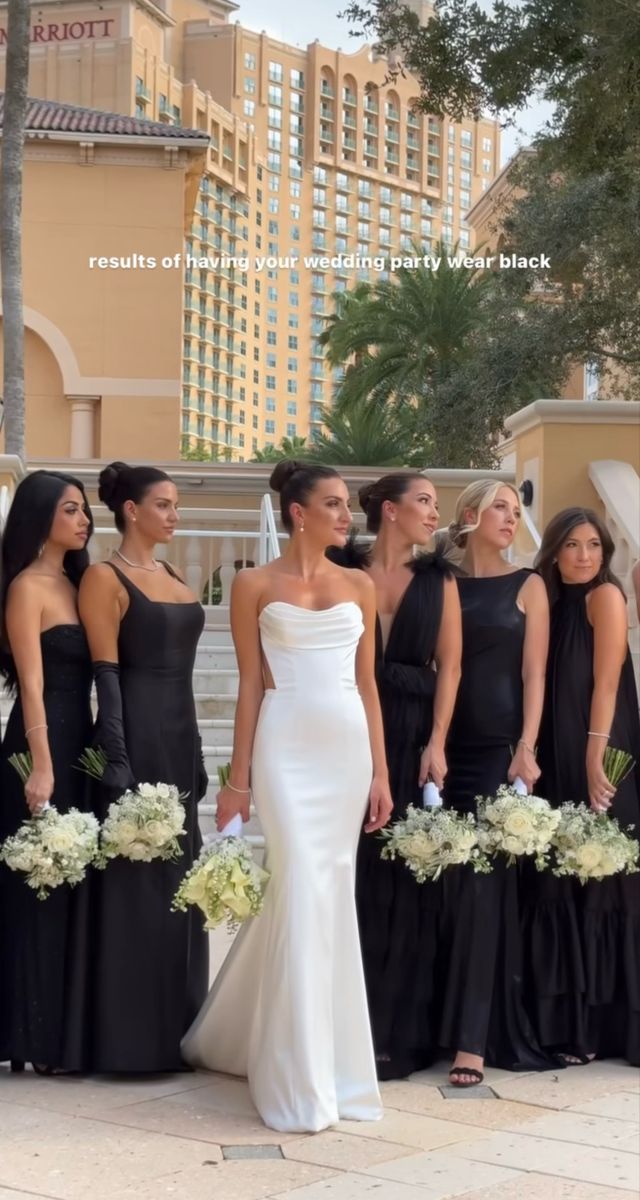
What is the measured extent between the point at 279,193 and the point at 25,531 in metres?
127

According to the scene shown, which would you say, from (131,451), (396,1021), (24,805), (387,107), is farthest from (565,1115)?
(387,107)

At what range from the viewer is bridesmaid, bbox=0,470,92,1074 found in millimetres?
5512

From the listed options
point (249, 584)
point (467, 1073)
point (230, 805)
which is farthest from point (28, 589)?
point (467, 1073)

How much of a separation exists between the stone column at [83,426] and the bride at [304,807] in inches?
1191

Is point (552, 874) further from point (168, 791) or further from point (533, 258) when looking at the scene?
point (533, 258)

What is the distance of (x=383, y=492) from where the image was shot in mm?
5996

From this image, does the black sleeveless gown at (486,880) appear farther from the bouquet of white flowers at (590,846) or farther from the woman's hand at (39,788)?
the woman's hand at (39,788)

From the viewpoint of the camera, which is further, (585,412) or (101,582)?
(585,412)

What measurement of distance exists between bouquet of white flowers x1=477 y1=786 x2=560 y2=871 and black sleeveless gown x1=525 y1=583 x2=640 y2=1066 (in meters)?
0.35

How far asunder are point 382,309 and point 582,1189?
31.5m

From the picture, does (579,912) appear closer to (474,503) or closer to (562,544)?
(562,544)

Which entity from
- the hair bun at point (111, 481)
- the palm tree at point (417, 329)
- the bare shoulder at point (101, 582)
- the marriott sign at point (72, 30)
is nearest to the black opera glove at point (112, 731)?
the bare shoulder at point (101, 582)

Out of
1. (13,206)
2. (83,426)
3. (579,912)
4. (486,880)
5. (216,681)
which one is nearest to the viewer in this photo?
Result: (486,880)

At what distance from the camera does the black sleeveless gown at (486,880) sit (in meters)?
5.66
